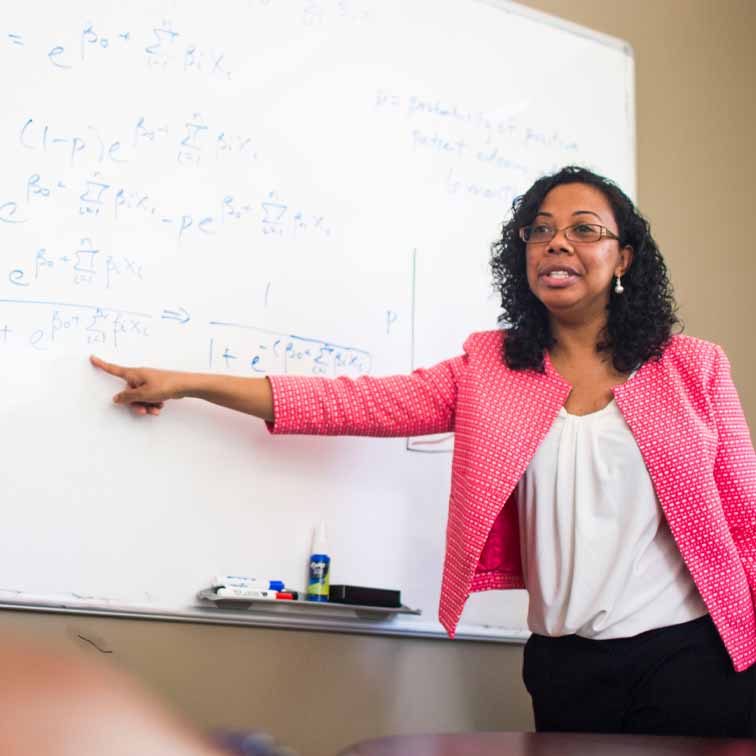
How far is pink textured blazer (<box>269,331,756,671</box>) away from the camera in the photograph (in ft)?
5.14

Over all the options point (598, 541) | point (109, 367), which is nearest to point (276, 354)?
point (109, 367)

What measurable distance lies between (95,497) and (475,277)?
3.12 feet

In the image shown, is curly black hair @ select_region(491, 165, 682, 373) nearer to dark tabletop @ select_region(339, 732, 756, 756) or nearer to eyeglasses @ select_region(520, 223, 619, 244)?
eyeglasses @ select_region(520, 223, 619, 244)

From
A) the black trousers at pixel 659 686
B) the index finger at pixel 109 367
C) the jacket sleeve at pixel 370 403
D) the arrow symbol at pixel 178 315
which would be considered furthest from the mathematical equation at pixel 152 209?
the black trousers at pixel 659 686

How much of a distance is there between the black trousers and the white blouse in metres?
0.03

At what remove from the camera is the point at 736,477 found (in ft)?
5.31

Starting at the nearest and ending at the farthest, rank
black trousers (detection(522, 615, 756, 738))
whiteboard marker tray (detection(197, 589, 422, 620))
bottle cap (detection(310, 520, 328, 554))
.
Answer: black trousers (detection(522, 615, 756, 738)) → whiteboard marker tray (detection(197, 589, 422, 620)) → bottle cap (detection(310, 520, 328, 554))

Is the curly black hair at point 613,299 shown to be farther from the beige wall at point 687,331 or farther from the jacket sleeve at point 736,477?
the beige wall at point 687,331

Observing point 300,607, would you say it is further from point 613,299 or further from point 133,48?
point 133,48

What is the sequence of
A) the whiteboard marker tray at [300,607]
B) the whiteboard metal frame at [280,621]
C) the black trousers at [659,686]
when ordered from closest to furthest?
1. the black trousers at [659,686]
2. the whiteboard metal frame at [280,621]
3. the whiteboard marker tray at [300,607]

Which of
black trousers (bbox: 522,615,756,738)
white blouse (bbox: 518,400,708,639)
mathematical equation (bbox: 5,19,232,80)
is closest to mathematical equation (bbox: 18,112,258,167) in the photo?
mathematical equation (bbox: 5,19,232,80)

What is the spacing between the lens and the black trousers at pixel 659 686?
1.51 m

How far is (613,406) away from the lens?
168 centimetres

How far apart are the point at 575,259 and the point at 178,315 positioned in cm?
71
